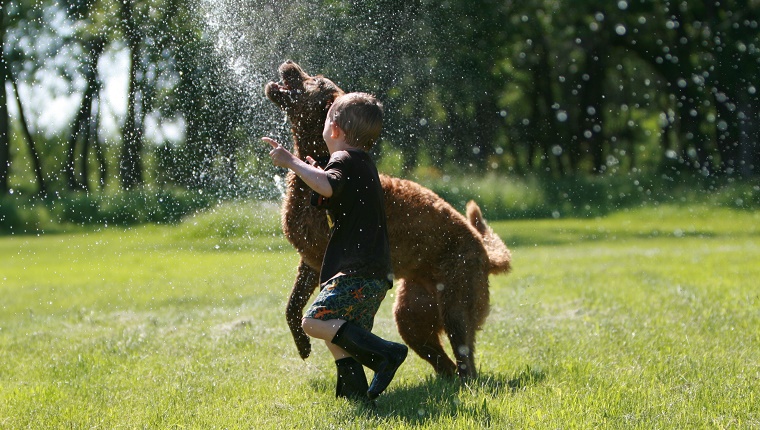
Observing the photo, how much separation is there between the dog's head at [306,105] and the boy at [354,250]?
40 cm

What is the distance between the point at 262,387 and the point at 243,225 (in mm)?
10260

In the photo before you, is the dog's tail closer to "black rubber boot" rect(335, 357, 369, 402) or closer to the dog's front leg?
the dog's front leg

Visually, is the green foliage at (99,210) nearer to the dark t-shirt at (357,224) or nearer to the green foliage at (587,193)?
the green foliage at (587,193)

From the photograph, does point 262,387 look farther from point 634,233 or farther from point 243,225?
point 634,233

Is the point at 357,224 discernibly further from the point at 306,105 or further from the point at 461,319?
the point at 461,319

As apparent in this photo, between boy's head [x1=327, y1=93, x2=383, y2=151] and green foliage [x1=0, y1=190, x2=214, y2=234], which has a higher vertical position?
boy's head [x1=327, y1=93, x2=383, y2=151]

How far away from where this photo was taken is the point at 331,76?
9742 millimetres

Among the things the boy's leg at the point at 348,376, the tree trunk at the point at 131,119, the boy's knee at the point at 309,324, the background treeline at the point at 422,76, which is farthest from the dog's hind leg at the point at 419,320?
the tree trunk at the point at 131,119

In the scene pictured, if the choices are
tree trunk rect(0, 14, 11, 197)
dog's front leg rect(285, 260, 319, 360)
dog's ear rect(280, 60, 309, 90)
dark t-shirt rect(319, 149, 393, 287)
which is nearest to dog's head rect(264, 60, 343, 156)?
dog's ear rect(280, 60, 309, 90)

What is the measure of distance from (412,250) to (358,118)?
3.13ft

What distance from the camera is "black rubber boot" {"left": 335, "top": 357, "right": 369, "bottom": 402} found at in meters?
3.91

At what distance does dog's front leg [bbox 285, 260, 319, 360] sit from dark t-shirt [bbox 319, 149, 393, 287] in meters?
0.87

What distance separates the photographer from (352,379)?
3.94 metres

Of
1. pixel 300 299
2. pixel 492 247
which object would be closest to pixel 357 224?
pixel 300 299
